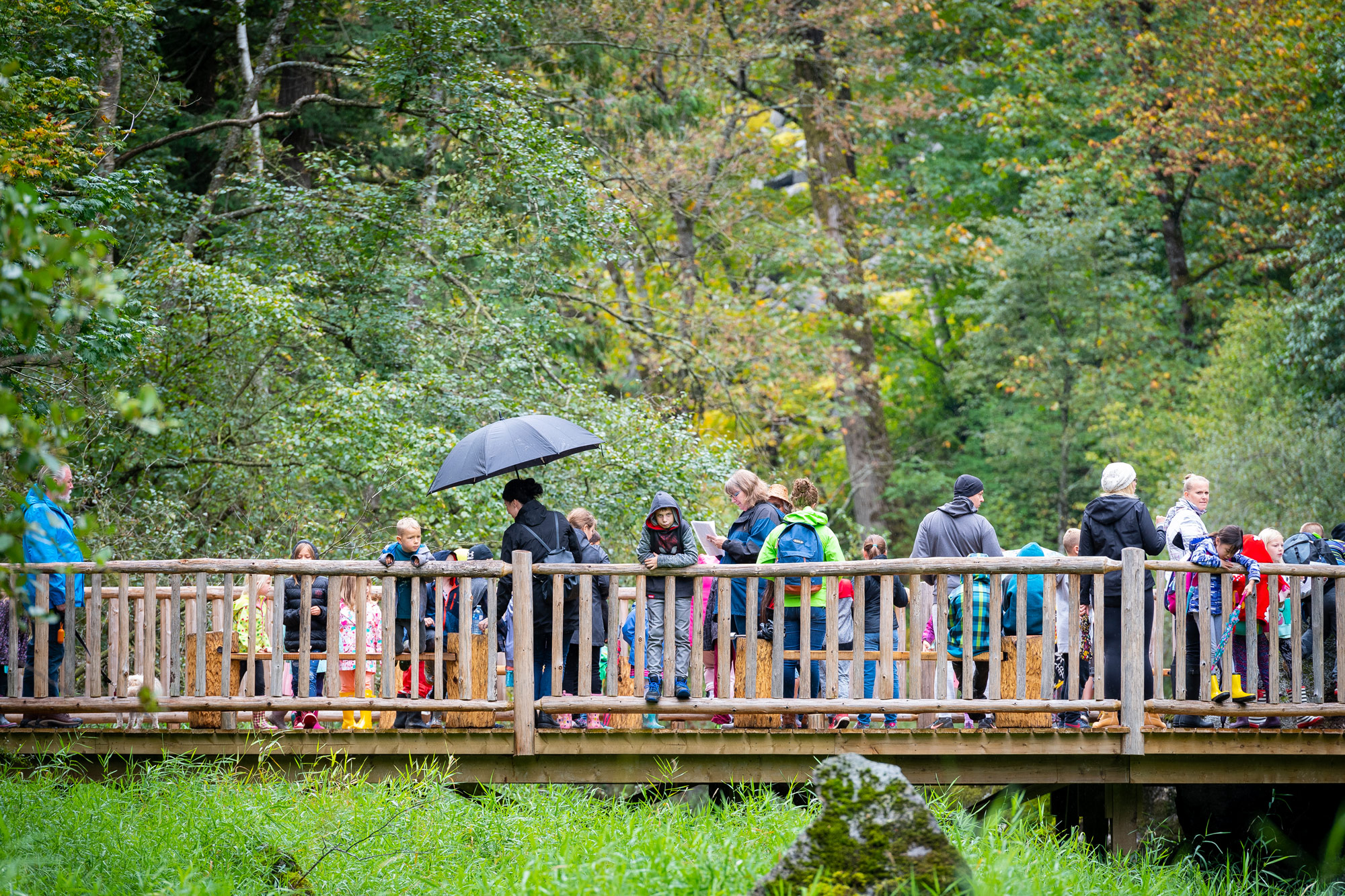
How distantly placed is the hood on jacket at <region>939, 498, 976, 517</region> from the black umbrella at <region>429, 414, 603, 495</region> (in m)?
2.53

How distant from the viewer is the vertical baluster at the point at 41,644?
7.46 meters

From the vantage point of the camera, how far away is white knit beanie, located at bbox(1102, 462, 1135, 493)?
7.83m

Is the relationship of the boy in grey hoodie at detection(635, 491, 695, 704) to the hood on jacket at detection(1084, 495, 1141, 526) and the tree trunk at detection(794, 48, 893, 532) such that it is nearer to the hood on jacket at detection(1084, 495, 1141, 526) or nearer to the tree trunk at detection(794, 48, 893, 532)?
the hood on jacket at detection(1084, 495, 1141, 526)

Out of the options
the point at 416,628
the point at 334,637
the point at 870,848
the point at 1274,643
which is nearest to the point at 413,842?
the point at 416,628

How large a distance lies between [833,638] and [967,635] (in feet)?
2.70

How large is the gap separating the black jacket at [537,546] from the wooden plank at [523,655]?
0.20m

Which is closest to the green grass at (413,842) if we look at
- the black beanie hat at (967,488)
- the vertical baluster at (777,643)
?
the vertical baluster at (777,643)

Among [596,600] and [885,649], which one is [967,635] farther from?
[596,600]

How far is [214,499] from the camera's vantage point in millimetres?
13055

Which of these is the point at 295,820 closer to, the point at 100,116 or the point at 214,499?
the point at 214,499

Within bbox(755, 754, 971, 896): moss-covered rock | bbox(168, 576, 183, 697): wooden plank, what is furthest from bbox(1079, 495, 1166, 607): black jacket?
bbox(168, 576, 183, 697): wooden plank

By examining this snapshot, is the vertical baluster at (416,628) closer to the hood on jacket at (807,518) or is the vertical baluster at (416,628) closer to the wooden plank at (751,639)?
the wooden plank at (751,639)

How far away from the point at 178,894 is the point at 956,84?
23.6m

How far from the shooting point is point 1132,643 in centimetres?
746
